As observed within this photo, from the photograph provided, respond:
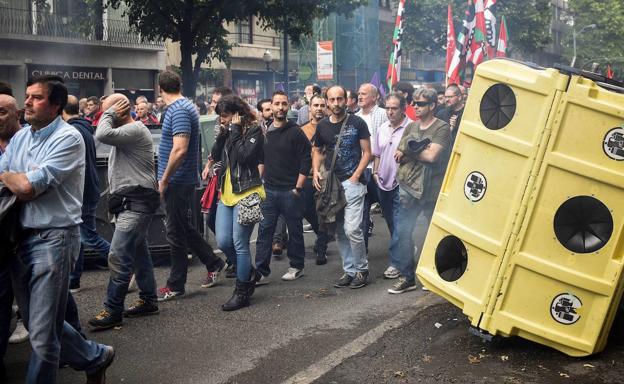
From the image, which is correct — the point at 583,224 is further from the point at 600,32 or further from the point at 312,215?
the point at 600,32

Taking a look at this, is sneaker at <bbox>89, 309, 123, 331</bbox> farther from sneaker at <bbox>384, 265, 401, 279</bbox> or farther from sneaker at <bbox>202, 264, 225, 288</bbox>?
sneaker at <bbox>384, 265, 401, 279</bbox>

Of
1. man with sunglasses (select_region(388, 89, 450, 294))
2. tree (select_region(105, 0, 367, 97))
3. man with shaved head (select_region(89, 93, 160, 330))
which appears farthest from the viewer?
tree (select_region(105, 0, 367, 97))

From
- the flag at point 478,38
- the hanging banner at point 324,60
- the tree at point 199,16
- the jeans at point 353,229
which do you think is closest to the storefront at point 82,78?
the tree at point 199,16

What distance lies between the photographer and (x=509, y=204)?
511 centimetres

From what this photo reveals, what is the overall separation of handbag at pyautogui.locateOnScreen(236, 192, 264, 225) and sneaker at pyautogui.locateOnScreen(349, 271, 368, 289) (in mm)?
1260

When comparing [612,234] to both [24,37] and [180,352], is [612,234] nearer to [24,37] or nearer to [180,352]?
[180,352]

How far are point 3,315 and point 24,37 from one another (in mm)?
23702

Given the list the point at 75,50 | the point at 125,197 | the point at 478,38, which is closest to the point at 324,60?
the point at 478,38

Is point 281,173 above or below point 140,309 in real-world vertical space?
above

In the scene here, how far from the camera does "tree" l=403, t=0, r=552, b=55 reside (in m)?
40.2

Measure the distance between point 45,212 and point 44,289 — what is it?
395 millimetres

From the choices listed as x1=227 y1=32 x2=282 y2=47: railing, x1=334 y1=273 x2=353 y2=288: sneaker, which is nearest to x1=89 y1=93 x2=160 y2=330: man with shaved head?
x1=334 y1=273 x2=353 y2=288: sneaker

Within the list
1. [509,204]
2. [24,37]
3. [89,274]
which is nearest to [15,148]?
[509,204]

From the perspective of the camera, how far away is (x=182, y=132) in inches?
263
